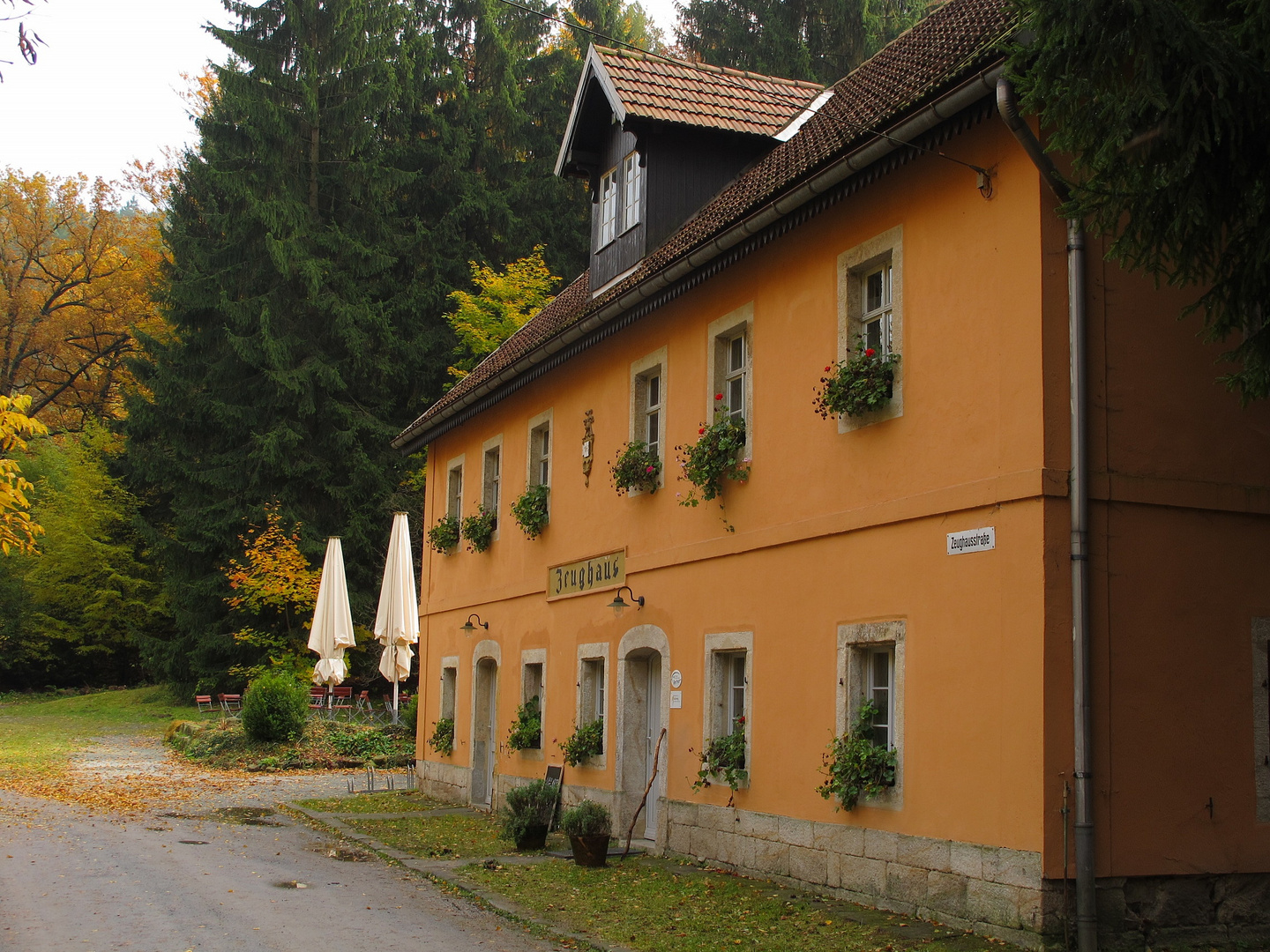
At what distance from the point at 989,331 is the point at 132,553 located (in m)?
39.7

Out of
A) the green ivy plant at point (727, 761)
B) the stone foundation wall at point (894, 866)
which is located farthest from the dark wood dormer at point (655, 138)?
the stone foundation wall at point (894, 866)

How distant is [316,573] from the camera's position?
34562mm

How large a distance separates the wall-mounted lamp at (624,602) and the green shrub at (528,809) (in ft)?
6.71

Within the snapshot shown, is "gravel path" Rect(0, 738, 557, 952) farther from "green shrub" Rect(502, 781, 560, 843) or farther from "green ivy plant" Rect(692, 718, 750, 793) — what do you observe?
"green ivy plant" Rect(692, 718, 750, 793)

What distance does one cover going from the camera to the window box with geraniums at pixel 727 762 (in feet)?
37.7

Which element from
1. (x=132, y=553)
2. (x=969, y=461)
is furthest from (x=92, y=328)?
(x=969, y=461)

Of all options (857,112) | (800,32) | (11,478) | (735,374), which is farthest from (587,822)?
(800,32)

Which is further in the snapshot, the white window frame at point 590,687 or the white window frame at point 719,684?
the white window frame at point 590,687

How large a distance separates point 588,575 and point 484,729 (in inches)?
182

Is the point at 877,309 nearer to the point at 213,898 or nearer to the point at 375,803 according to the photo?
the point at 213,898

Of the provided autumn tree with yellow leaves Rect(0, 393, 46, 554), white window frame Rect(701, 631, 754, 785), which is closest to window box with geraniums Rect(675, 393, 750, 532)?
white window frame Rect(701, 631, 754, 785)

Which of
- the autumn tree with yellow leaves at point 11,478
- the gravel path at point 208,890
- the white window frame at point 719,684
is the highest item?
the autumn tree with yellow leaves at point 11,478

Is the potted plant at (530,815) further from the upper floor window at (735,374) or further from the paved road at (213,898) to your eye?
the upper floor window at (735,374)

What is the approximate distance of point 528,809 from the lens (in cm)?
1341
